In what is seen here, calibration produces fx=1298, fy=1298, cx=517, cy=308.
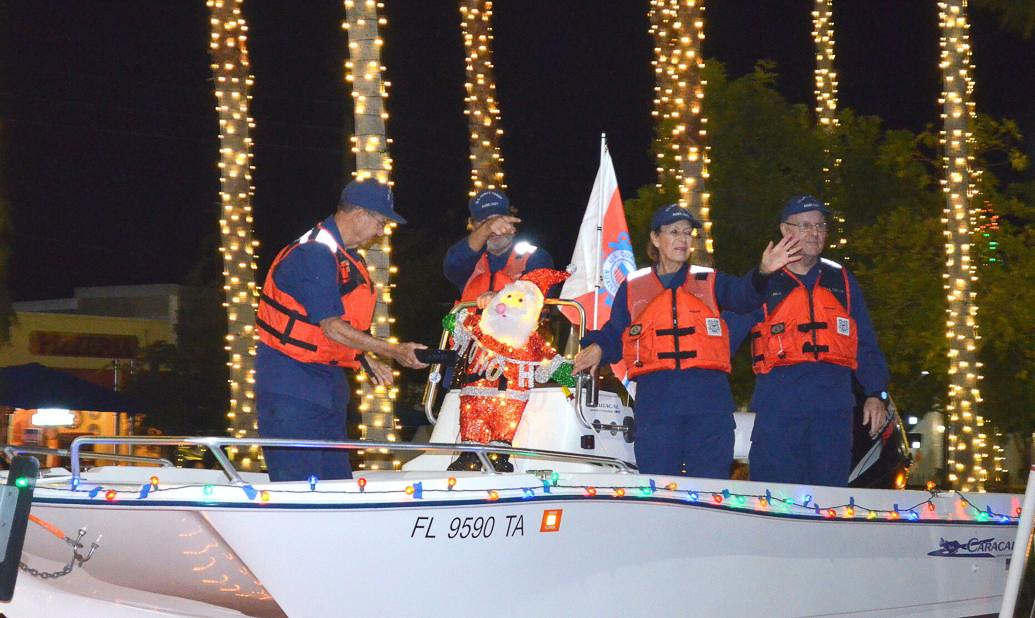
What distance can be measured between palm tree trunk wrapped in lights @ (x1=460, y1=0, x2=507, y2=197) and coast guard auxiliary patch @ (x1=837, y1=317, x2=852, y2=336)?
332 inches

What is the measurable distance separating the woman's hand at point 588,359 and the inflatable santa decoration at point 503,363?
171 mm

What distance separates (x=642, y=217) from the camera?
67.4 feet

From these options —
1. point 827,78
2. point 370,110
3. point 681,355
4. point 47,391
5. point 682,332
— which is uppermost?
point 827,78

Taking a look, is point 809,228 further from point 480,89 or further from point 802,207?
point 480,89

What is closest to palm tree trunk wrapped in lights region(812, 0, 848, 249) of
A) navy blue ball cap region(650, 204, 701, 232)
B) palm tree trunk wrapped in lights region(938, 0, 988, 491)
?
palm tree trunk wrapped in lights region(938, 0, 988, 491)

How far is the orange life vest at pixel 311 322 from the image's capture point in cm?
520

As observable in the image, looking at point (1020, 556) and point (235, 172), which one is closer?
point (1020, 556)

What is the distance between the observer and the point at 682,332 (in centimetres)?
570

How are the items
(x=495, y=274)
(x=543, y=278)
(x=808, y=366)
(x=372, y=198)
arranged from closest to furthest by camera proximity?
(x=372, y=198) → (x=808, y=366) → (x=543, y=278) → (x=495, y=274)

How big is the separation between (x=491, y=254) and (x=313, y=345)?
72.1 inches

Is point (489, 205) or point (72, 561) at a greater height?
point (489, 205)

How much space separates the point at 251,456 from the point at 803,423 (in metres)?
7.00

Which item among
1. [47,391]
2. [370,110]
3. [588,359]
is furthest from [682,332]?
[47,391]

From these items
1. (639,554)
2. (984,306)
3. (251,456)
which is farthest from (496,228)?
(984,306)
